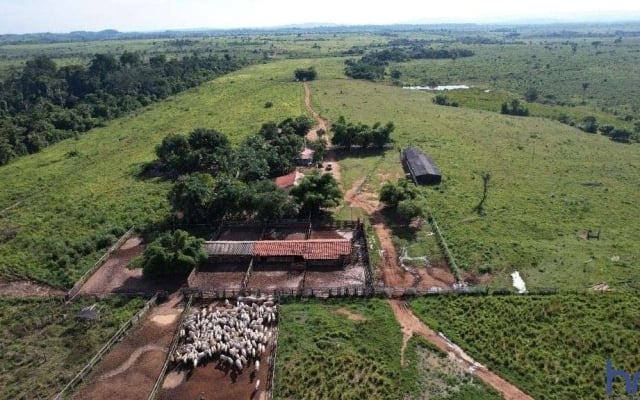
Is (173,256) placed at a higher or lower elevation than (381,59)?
lower

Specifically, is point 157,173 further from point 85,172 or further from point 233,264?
point 233,264

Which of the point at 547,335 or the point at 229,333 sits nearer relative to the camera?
the point at 547,335

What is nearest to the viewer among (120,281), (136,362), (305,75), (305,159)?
(136,362)

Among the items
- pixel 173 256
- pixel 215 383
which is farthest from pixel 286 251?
pixel 215 383

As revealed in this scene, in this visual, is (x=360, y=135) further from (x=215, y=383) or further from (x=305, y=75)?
(x=305, y=75)

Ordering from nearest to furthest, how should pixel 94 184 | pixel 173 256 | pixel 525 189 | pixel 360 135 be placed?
pixel 173 256 < pixel 525 189 < pixel 94 184 < pixel 360 135

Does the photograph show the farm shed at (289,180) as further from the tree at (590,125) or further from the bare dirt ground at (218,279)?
the tree at (590,125)

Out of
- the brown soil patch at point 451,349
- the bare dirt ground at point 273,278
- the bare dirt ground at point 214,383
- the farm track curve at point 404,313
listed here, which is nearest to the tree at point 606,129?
the farm track curve at point 404,313

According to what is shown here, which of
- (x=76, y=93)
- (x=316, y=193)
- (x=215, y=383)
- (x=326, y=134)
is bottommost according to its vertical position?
(x=215, y=383)
